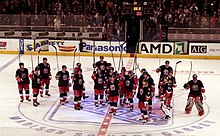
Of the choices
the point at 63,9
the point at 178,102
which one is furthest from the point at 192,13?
the point at 178,102

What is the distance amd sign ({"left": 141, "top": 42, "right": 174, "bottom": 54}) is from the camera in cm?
2014

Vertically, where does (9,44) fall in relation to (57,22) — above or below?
below

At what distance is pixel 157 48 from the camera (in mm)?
20188

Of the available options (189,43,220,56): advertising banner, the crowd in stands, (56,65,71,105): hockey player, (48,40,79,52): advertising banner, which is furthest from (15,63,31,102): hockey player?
(189,43,220,56): advertising banner

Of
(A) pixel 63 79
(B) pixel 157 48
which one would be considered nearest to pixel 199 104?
(A) pixel 63 79

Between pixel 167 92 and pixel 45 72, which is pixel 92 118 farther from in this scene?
pixel 45 72

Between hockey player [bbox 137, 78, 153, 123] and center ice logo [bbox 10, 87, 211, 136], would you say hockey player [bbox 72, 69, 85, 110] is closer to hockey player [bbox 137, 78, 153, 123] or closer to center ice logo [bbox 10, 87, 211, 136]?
center ice logo [bbox 10, 87, 211, 136]

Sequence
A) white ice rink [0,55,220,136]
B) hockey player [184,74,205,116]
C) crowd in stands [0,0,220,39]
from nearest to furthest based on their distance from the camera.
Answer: white ice rink [0,55,220,136] < hockey player [184,74,205,116] < crowd in stands [0,0,220,39]

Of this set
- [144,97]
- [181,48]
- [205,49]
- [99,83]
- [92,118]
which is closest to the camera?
[144,97]

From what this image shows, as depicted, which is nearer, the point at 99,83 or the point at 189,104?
the point at 189,104

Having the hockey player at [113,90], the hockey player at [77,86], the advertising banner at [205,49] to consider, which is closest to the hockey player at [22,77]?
the hockey player at [77,86]

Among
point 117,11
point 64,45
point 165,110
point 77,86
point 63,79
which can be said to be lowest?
point 165,110

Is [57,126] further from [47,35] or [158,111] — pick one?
[47,35]

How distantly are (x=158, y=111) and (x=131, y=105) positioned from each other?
69cm
